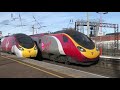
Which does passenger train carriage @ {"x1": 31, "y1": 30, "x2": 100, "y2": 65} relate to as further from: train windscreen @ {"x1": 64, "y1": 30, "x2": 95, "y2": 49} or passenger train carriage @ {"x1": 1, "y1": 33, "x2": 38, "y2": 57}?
passenger train carriage @ {"x1": 1, "y1": 33, "x2": 38, "y2": 57}

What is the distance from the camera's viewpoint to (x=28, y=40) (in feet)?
99.8

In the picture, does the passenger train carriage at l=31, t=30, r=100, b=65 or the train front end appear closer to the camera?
the passenger train carriage at l=31, t=30, r=100, b=65

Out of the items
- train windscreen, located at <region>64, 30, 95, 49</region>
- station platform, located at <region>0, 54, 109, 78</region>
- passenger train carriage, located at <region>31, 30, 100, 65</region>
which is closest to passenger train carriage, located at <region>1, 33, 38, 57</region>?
passenger train carriage, located at <region>31, 30, 100, 65</region>

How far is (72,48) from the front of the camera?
2314cm

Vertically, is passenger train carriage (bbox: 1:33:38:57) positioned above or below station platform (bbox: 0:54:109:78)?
above

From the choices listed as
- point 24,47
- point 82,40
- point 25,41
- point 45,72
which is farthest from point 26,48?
point 45,72

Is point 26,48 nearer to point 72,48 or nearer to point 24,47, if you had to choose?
point 24,47

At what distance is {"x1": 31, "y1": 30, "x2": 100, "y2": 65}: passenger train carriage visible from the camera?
22359 mm

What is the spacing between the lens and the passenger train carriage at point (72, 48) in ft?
73.4

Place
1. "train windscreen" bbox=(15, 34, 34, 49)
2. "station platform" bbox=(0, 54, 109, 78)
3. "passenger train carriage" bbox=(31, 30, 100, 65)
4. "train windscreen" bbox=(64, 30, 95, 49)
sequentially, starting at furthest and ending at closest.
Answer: "train windscreen" bbox=(15, 34, 34, 49) < "train windscreen" bbox=(64, 30, 95, 49) < "passenger train carriage" bbox=(31, 30, 100, 65) < "station platform" bbox=(0, 54, 109, 78)
